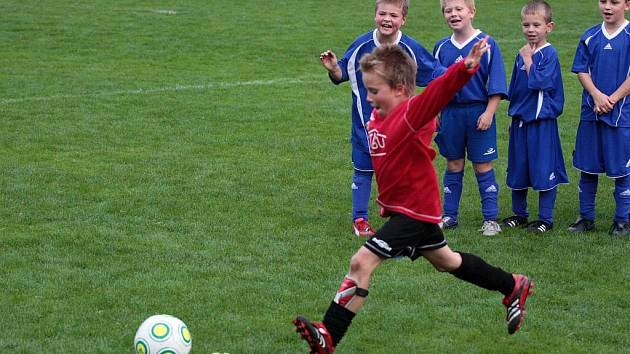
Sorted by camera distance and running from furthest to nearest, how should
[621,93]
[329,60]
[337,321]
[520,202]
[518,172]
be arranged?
[520,202], [518,172], [621,93], [329,60], [337,321]

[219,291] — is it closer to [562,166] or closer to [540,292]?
[540,292]

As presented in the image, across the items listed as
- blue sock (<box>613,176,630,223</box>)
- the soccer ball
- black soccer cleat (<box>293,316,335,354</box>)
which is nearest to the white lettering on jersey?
black soccer cleat (<box>293,316,335,354</box>)

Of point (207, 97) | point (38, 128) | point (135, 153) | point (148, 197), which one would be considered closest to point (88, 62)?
point (207, 97)

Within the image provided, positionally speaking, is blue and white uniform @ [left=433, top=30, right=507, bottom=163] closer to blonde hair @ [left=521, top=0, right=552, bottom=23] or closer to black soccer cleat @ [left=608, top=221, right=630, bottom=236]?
blonde hair @ [left=521, top=0, right=552, bottom=23]

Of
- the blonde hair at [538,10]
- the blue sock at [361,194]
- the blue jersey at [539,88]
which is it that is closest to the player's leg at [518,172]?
the blue jersey at [539,88]

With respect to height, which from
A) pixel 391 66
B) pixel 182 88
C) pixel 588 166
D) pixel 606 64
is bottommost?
pixel 182 88

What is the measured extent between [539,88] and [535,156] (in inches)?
23.2

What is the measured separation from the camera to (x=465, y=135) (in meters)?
8.65

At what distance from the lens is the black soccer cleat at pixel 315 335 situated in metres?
5.39

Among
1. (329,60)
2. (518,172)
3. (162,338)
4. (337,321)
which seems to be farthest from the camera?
(518,172)

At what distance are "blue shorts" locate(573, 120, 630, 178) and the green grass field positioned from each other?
1.80 ft

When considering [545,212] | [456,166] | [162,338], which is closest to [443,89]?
[162,338]

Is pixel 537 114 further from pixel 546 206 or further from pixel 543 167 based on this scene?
pixel 546 206

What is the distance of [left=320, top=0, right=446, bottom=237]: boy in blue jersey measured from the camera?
8281mm
